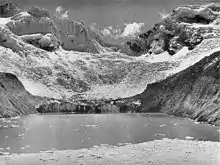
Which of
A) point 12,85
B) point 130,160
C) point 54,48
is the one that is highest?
point 54,48

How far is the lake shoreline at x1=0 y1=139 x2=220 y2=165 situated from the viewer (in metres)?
34.8

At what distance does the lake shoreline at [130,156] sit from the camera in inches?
1369

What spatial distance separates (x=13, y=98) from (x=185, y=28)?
8793 centimetres

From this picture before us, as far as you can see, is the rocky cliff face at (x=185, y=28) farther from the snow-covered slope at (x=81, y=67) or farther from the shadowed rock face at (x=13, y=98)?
the shadowed rock face at (x=13, y=98)

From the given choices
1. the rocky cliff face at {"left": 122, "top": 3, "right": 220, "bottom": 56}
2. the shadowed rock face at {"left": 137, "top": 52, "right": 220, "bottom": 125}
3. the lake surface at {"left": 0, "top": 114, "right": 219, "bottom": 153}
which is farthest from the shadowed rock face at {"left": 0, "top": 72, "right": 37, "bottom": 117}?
the rocky cliff face at {"left": 122, "top": 3, "right": 220, "bottom": 56}

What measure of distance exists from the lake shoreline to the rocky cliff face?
109 metres

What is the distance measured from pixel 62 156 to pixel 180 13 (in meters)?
145

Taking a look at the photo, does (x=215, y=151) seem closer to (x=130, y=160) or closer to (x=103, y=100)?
(x=130, y=160)

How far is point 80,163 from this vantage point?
112ft

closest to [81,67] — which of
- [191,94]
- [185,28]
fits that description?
Result: [185,28]

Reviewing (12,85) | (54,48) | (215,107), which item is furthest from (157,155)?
(54,48)

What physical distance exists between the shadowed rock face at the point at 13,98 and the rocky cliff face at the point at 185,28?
65.4 metres

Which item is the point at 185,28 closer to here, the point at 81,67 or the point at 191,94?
the point at 81,67

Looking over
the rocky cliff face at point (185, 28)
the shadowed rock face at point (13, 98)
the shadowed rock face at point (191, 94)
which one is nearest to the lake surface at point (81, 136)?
the shadowed rock face at point (191, 94)
